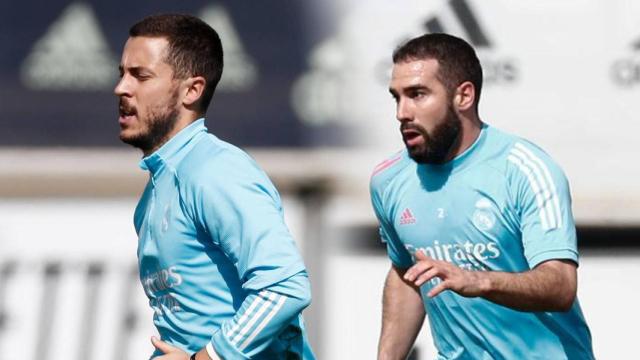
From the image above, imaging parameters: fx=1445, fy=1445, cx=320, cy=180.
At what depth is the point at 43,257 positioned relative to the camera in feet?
25.2

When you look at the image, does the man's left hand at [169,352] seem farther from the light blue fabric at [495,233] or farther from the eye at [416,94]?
the eye at [416,94]

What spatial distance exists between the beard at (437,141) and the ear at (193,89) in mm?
918

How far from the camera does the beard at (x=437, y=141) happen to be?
4.68 m

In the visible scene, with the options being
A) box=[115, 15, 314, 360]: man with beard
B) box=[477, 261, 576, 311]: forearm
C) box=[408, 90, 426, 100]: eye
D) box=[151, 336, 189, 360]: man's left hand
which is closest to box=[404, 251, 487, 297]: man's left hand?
box=[477, 261, 576, 311]: forearm

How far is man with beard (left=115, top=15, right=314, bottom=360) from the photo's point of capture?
11.7 feet

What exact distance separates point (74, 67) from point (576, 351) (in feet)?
12.3

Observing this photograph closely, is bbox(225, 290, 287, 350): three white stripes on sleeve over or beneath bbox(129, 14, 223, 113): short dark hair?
beneath

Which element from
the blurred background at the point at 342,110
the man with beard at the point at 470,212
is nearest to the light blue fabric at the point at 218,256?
the man with beard at the point at 470,212

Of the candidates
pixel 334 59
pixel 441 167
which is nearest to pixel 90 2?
pixel 334 59

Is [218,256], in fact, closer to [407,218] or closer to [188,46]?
[188,46]

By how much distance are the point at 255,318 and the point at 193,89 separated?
74cm

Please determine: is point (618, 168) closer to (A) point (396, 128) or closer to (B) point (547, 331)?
(A) point (396, 128)

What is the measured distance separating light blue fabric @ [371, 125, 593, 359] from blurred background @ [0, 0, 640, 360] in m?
2.63

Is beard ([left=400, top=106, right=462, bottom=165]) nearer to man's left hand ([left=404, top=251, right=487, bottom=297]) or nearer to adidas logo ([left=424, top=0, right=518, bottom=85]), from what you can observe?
man's left hand ([left=404, top=251, right=487, bottom=297])
